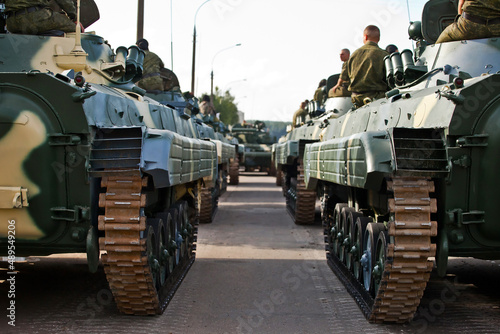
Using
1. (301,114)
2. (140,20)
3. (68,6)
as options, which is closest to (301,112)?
(301,114)

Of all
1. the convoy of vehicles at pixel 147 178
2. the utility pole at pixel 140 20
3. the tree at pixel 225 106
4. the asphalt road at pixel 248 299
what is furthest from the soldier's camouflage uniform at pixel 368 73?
the tree at pixel 225 106

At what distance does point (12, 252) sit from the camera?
5.47 metres

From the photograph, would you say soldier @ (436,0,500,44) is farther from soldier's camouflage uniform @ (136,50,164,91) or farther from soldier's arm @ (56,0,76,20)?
soldier's camouflage uniform @ (136,50,164,91)

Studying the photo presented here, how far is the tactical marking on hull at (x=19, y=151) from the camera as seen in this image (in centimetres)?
514

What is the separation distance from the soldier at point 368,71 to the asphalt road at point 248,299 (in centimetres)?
252

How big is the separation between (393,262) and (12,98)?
3368 mm

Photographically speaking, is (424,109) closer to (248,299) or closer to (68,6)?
(248,299)

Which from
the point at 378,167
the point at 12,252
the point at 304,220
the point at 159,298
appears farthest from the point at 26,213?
the point at 304,220

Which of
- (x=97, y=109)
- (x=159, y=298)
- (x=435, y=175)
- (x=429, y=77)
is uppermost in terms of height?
(x=429, y=77)

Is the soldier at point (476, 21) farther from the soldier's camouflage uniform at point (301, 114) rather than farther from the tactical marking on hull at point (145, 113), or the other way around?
the soldier's camouflage uniform at point (301, 114)

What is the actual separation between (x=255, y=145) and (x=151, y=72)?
1951 centimetres

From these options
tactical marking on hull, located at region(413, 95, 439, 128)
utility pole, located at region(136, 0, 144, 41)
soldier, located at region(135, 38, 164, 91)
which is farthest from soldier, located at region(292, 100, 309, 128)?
tactical marking on hull, located at region(413, 95, 439, 128)

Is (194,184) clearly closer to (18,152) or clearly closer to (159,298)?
(159,298)

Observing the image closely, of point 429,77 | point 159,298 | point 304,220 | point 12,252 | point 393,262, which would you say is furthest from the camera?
point 304,220
